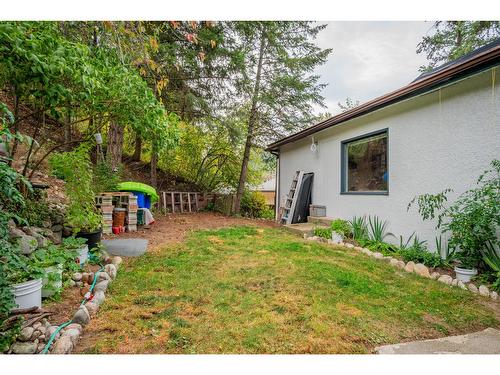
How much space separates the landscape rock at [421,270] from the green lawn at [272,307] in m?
0.22

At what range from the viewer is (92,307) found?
2242 millimetres

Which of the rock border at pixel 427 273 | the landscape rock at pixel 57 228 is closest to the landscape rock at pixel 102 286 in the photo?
the landscape rock at pixel 57 228

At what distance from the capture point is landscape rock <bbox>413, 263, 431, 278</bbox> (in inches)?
135

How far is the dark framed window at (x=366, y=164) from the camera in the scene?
500cm

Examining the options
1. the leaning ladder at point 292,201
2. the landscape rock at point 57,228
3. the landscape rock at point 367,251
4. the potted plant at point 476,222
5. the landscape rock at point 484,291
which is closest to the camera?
the landscape rock at point 484,291

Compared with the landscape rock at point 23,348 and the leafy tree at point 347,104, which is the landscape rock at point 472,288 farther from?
the leafy tree at point 347,104

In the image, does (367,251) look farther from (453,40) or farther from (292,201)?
(453,40)

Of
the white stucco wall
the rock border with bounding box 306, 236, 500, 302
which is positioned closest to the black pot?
the rock border with bounding box 306, 236, 500, 302

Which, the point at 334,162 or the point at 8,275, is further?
the point at 334,162

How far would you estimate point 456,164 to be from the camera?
3650mm
